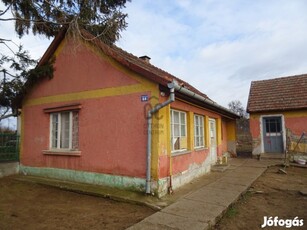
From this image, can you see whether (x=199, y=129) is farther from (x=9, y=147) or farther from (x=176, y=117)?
(x=9, y=147)

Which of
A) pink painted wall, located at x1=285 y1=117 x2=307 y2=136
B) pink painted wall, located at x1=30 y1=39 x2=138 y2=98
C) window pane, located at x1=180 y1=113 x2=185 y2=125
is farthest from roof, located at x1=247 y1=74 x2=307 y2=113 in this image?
pink painted wall, located at x1=30 y1=39 x2=138 y2=98

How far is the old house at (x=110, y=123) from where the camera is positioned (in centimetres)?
666

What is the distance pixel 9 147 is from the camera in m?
9.74

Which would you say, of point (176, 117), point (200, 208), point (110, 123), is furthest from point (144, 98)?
point (200, 208)

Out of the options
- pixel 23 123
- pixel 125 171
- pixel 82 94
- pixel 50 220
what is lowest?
pixel 50 220

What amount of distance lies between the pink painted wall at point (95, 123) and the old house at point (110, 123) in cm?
3

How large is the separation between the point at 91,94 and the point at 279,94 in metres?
11.7

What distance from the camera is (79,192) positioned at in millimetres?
7078

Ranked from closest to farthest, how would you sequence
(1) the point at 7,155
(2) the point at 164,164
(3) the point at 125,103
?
(2) the point at 164,164 → (3) the point at 125,103 → (1) the point at 7,155

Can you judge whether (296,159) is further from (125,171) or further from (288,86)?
(125,171)

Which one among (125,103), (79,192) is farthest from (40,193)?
(125,103)

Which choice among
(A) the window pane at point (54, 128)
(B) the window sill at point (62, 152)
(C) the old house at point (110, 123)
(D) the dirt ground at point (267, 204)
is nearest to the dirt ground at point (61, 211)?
(C) the old house at point (110, 123)

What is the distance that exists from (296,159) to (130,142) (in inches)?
405

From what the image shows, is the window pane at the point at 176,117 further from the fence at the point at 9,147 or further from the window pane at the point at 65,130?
the fence at the point at 9,147
